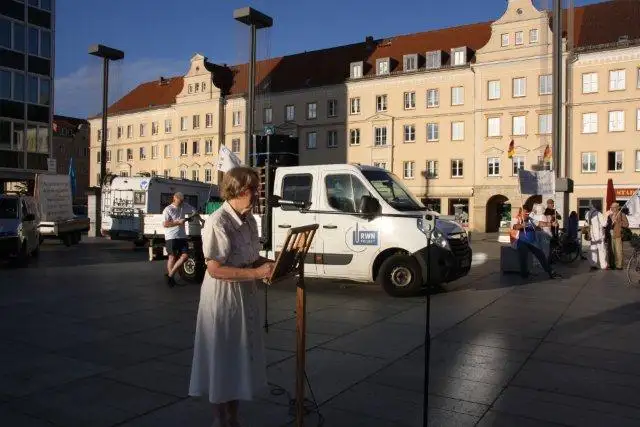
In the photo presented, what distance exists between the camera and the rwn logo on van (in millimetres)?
10672

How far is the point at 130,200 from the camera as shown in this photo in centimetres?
2631

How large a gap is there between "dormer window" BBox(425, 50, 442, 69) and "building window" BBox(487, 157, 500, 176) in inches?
380

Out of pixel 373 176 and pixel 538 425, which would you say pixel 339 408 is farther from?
pixel 373 176

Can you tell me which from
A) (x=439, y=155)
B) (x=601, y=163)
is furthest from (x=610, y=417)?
(x=439, y=155)

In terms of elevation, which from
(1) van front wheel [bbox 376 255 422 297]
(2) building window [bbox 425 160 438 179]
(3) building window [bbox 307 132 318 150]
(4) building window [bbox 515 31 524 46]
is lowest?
(1) van front wheel [bbox 376 255 422 297]

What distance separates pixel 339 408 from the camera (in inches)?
194

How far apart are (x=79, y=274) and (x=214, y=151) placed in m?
54.9

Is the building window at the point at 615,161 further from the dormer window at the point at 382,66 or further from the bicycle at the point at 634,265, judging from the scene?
the bicycle at the point at 634,265

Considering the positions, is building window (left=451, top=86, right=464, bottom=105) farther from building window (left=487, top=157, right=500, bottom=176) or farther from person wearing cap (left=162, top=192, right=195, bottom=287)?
person wearing cap (left=162, top=192, right=195, bottom=287)

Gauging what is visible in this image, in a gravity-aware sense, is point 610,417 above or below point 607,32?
below

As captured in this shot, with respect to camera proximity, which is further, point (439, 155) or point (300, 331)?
point (439, 155)

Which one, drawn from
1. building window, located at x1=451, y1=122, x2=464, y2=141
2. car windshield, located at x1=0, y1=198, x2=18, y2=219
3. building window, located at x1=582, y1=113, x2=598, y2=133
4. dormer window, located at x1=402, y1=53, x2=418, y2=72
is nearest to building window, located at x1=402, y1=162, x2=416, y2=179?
building window, located at x1=451, y1=122, x2=464, y2=141

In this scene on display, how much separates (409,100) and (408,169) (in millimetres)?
6256

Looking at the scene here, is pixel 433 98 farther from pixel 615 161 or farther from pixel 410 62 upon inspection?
pixel 615 161
